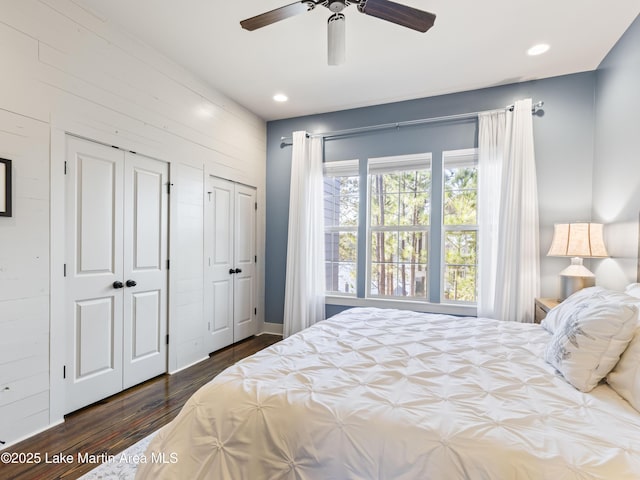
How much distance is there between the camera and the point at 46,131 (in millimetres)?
2084

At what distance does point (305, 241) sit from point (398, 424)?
3.00 meters

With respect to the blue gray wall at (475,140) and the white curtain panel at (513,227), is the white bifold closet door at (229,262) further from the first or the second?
the white curtain panel at (513,227)

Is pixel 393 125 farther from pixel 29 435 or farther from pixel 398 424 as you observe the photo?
pixel 29 435

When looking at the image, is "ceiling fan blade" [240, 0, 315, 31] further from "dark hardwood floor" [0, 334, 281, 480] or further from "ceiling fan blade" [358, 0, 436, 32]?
"dark hardwood floor" [0, 334, 281, 480]

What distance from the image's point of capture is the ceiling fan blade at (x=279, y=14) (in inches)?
71.7

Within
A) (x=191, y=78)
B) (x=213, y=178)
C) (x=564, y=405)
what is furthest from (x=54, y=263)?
(x=564, y=405)

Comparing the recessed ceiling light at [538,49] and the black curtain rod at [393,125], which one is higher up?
the recessed ceiling light at [538,49]

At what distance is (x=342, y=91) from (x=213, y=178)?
171 cm

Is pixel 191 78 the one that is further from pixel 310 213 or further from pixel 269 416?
pixel 269 416

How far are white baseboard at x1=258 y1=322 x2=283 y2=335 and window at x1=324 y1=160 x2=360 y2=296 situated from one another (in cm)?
87

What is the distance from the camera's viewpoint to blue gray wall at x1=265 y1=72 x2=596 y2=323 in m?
3.11

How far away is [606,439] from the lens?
0.98 m

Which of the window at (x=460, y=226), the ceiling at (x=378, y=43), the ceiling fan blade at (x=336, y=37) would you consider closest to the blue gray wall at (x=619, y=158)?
the ceiling at (x=378, y=43)

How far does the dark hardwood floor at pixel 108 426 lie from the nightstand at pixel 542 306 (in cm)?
300
